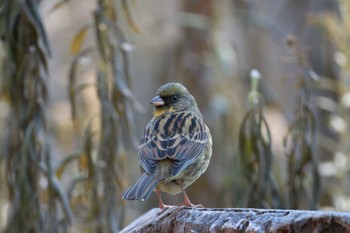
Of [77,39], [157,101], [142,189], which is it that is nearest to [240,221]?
[142,189]

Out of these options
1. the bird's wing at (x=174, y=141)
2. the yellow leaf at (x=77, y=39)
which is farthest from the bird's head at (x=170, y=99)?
the yellow leaf at (x=77, y=39)

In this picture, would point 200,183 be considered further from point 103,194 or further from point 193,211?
point 193,211

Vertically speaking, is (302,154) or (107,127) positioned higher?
(107,127)

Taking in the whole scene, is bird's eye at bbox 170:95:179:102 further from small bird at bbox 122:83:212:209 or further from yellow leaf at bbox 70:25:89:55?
yellow leaf at bbox 70:25:89:55

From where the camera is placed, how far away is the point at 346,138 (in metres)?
6.88

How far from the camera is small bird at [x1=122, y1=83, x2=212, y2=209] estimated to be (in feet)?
15.2

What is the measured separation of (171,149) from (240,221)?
4.47 ft

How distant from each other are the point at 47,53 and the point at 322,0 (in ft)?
13.9

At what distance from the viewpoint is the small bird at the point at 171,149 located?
4.64 metres

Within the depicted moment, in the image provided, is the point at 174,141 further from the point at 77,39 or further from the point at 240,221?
the point at 77,39

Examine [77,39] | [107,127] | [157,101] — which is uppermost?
[77,39]

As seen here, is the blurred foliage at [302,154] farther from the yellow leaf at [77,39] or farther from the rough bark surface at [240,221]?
the rough bark surface at [240,221]

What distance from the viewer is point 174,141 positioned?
488 cm

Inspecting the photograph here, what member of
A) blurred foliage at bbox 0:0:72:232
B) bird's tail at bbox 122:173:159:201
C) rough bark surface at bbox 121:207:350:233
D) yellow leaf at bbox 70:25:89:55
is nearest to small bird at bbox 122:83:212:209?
bird's tail at bbox 122:173:159:201
